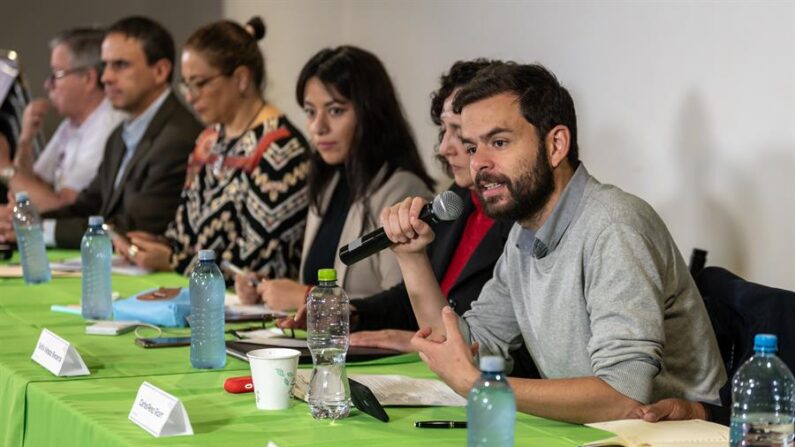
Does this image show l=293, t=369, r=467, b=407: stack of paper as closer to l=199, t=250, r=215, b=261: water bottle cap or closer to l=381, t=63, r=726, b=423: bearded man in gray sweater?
l=381, t=63, r=726, b=423: bearded man in gray sweater

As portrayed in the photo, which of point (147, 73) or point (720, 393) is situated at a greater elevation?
point (147, 73)

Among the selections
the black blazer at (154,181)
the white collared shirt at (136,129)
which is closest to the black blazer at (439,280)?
the black blazer at (154,181)

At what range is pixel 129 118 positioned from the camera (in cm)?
495

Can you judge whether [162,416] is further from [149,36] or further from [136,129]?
[149,36]

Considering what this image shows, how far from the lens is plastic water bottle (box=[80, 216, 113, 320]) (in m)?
2.95

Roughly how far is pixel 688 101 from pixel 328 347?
1390 mm

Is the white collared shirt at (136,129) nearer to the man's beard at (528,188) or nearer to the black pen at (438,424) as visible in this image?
the man's beard at (528,188)

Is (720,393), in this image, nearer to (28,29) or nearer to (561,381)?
(561,381)

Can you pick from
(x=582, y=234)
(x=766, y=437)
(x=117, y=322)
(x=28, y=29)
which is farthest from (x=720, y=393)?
(x=28, y=29)

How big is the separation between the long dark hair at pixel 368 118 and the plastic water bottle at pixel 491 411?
1.75 m

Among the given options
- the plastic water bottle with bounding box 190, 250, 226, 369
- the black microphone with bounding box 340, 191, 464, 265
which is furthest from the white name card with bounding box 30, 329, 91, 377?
the black microphone with bounding box 340, 191, 464, 265

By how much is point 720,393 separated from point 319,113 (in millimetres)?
1550

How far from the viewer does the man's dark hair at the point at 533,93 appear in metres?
2.16

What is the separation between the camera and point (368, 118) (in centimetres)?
327
